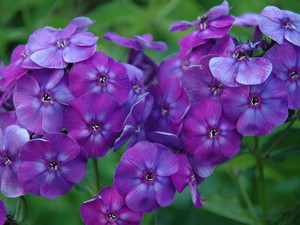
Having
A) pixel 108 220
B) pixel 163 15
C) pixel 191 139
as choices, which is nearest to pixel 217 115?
pixel 191 139

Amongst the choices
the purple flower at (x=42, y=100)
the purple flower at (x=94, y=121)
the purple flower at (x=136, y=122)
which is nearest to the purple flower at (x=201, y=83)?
the purple flower at (x=136, y=122)

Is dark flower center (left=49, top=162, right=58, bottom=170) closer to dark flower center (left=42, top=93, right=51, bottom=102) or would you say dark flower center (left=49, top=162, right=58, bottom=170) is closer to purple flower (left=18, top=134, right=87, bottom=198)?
purple flower (left=18, top=134, right=87, bottom=198)

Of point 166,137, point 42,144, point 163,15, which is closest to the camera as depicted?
point 42,144

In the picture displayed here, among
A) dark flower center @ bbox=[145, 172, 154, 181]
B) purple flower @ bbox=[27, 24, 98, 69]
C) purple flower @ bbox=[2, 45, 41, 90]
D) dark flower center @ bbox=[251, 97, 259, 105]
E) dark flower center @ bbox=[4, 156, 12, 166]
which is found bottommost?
dark flower center @ bbox=[4, 156, 12, 166]

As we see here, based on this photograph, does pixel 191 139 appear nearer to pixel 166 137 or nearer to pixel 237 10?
pixel 166 137

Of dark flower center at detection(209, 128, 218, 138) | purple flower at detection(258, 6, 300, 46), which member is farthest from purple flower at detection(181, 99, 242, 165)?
purple flower at detection(258, 6, 300, 46)

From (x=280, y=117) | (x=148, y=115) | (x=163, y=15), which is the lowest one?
(x=163, y=15)

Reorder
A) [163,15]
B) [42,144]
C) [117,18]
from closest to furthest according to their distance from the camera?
[42,144] → [117,18] → [163,15]
